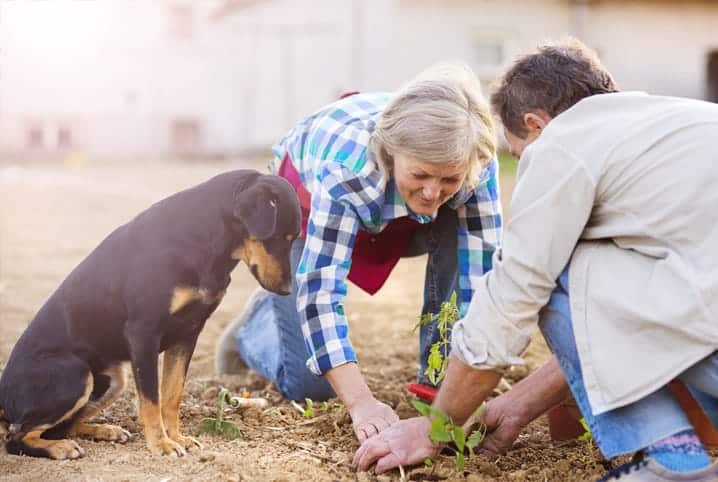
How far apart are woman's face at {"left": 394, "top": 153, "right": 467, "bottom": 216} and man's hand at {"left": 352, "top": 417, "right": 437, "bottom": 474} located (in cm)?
81

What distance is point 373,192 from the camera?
3.53 m

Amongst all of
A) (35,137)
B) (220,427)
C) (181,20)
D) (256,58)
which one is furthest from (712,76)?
(220,427)

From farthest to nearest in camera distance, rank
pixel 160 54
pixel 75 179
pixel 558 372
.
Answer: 1. pixel 160 54
2. pixel 75 179
3. pixel 558 372

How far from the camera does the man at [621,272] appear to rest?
8.48 ft

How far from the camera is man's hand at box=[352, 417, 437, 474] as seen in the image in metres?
3.11

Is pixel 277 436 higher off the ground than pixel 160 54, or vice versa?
pixel 277 436

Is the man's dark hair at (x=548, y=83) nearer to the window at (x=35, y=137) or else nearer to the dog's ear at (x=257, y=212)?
the dog's ear at (x=257, y=212)

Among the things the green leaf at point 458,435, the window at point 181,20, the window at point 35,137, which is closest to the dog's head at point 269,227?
the green leaf at point 458,435

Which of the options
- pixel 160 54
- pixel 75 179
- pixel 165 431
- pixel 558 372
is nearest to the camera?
pixel 165 431

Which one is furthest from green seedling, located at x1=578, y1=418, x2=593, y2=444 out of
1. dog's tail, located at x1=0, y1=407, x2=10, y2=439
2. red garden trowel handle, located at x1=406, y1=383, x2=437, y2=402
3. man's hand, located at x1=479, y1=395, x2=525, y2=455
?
dog's tail, located at x1=0, y1=407, x2=10, y2=439

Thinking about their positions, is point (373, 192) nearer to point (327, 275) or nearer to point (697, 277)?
point (327, 275)

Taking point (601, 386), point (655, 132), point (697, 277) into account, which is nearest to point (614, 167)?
point (655, 132)

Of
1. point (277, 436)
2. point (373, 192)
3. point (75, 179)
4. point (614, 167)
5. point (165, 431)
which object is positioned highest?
point (614, 167)

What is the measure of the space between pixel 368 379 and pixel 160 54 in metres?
23.3
